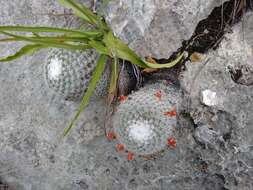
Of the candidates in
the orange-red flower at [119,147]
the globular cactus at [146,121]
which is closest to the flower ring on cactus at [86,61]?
the globular cactus at [146,121]

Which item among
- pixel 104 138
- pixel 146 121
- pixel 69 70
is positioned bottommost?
pixel 104 138

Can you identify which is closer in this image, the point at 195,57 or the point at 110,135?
the point at 195,57

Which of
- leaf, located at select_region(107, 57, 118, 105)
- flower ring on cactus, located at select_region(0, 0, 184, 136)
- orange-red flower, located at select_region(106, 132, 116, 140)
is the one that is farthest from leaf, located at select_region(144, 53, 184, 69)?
orange-red flower, located at select_region(106, 132, 116, 140)

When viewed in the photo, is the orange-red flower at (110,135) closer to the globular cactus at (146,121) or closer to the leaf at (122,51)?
the globular cactus at (146,121)

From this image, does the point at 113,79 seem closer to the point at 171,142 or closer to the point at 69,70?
the point at 69,70

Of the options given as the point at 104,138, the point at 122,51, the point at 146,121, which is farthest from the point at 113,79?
the point at 104,138

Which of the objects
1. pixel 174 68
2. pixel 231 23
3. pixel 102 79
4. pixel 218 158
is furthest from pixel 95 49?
pixel 218 158

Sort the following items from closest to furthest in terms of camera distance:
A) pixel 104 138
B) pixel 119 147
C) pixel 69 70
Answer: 1. pixel 69 70
2. pixel 119 147
3. pixel 104 138

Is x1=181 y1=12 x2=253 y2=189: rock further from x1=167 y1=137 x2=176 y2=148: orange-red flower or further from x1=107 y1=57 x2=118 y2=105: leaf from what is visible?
x1=107 y1=57 x2=118 y2=105: leaf
